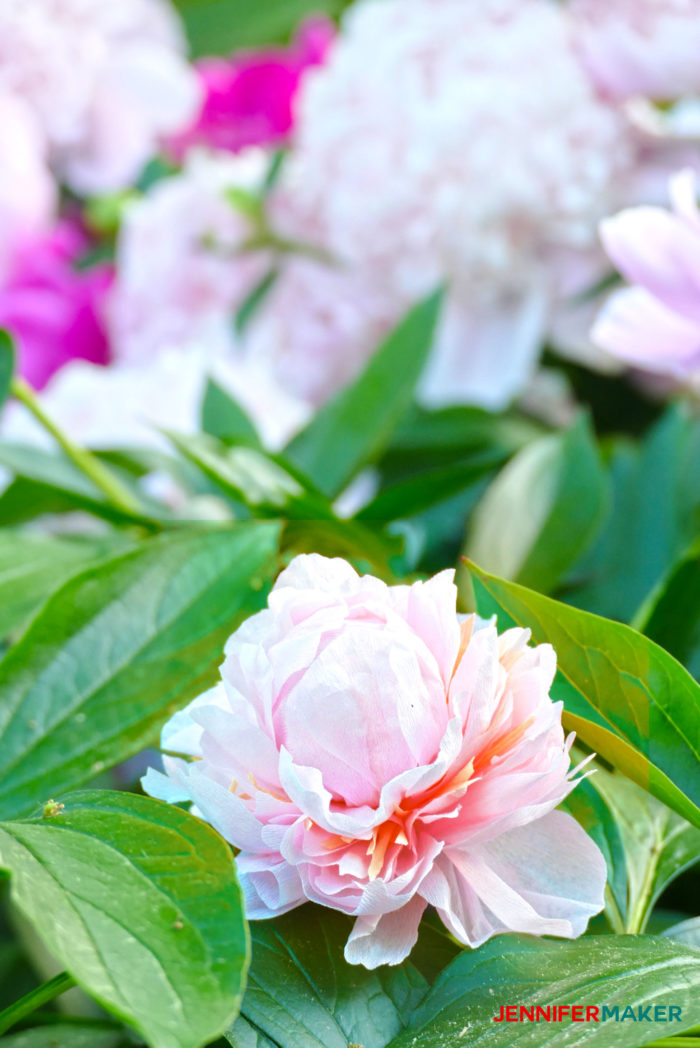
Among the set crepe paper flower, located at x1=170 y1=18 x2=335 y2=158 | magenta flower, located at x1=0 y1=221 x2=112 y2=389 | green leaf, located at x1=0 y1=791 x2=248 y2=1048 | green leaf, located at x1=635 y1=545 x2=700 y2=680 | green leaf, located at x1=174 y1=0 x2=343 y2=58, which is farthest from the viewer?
green leaf, located at x1=174 y1=0 x2=343 y2=58

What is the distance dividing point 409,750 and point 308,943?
4 cm

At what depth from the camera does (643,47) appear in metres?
0.42

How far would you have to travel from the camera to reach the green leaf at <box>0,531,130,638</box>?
252mm

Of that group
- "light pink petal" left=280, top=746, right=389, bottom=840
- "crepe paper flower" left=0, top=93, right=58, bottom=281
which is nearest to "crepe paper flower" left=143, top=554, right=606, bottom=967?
"light pink petal" left=280, top=746, right=389, bottom=840

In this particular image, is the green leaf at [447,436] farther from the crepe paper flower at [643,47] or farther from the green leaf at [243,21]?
the green leaf at [243,21]

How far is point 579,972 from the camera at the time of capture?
0.15 m

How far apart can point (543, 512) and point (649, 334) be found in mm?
89

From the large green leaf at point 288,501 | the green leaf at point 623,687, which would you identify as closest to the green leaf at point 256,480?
the large green leaf at point 288,501

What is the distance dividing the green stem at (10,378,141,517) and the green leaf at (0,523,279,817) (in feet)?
0.24

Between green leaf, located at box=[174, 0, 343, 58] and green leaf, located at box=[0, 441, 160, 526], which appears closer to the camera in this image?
green leaf, located at box=[0, 441, 160, 526]

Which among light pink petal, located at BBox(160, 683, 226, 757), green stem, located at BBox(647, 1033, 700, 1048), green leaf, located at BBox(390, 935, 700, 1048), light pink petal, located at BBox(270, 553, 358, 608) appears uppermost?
light pink petal, located at BBox(270, 553, 358, 608)

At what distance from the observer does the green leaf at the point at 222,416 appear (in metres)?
0.36

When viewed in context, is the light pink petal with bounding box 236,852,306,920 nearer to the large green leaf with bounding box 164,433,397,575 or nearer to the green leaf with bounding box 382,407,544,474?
the large green leaf with bounding box 164,433,397,575

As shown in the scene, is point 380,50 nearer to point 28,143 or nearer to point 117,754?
point 28,143
